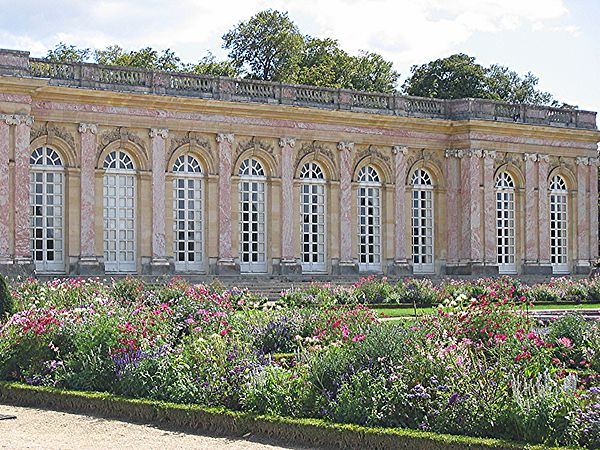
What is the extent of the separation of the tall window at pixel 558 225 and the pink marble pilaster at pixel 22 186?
20.0 m

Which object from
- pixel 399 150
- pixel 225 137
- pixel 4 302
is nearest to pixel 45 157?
pixel 225 137

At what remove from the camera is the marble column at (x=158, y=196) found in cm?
3225

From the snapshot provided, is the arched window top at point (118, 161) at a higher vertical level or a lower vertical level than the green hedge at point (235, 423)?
higher

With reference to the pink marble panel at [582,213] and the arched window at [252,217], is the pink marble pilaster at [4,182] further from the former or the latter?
the pink marble panel at [582,213]

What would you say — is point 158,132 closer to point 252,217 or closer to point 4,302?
point 252,217

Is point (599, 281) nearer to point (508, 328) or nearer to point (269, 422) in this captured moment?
point (508, 328)

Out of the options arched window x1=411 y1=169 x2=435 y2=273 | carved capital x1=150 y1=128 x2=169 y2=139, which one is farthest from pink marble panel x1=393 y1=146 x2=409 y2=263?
carved capital x1=150 y1=128 x2=169 y2=139

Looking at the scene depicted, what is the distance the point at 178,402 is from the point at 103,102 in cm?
2008

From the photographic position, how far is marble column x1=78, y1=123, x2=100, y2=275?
31.0m

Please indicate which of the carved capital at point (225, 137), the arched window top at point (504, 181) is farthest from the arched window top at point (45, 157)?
the arched window top at point (504, 181)

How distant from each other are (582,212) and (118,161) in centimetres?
1832

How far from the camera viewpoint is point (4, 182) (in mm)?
28922

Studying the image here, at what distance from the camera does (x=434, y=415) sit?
10844mm

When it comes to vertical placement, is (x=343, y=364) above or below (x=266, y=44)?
below
